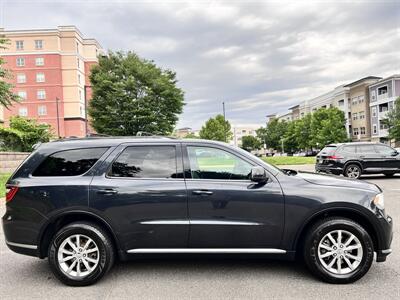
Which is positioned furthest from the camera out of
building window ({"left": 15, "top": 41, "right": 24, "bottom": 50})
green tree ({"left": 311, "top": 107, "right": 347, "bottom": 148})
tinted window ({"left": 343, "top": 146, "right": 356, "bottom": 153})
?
green tree ({"left": 311, "top": 107, "right": 347, "bottom": 148})

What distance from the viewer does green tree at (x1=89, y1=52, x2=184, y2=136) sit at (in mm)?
32875

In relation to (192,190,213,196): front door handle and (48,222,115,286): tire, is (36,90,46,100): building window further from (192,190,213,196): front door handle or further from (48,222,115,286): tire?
(192,190,213,196): front door handle

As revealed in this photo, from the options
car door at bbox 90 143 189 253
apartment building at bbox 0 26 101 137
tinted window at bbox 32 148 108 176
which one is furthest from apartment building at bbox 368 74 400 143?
tinted window at bbox 32 148 108 176

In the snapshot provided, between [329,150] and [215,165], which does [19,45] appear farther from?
[215,165]

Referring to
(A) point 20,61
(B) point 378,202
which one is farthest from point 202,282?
(A) point 20,61

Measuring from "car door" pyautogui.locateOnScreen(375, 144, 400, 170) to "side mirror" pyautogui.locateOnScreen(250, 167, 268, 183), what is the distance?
1355 centimetres

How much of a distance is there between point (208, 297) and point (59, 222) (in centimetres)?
202

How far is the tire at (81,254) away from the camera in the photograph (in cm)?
455

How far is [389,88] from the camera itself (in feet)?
197

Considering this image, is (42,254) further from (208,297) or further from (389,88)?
(389,88)

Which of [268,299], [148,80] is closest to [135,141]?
[268,299]

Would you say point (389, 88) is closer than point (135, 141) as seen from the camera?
No

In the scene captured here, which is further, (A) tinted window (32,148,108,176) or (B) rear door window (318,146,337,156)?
(B) rear door window (318,146,337,156)

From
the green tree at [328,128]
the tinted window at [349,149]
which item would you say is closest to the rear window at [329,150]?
the tinted window at [349,149]
